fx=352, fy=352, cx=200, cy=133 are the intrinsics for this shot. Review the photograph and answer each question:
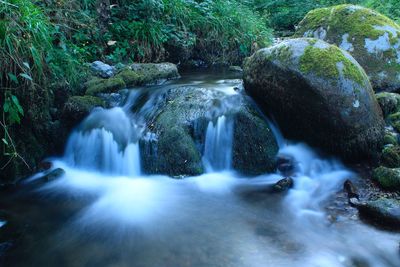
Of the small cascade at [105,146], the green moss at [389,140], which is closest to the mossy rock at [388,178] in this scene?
the green moss at [389,140]

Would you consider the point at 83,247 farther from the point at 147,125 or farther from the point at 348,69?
the point at 348,69

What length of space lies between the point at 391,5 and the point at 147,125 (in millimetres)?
10530

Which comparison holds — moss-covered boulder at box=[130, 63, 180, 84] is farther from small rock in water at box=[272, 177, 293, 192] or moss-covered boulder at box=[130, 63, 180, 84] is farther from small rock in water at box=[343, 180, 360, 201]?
small rock in water at box=[343, 180, 360, 201]

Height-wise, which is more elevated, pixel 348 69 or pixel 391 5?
pixel 391 5

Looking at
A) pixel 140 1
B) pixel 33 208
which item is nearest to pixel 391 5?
pixel 140 1

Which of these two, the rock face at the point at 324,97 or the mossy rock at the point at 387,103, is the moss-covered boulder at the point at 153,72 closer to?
the rock face at the point at 324,97

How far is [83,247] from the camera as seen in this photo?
329 centimetres

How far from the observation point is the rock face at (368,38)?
19.3ft

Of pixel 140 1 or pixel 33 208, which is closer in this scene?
pixel 33 208

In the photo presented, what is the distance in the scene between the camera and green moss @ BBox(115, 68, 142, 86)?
626cm

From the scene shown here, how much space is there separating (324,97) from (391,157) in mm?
1100

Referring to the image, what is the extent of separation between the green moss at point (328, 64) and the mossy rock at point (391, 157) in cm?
91

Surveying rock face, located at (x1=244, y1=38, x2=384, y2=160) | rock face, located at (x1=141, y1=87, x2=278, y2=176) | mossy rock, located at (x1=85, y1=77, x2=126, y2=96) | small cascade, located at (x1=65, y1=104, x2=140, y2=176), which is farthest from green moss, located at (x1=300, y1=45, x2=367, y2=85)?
mossy rock, located at (x1=85, y1=77, x2=126, y2=96)

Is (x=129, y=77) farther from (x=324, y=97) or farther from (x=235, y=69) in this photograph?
(x=324, y=97)
